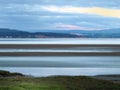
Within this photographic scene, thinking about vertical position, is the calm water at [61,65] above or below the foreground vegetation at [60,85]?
above

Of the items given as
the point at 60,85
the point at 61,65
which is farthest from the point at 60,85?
the point at 61,65

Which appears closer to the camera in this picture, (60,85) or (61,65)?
(60,85)

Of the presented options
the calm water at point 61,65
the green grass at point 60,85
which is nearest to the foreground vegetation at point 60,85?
the green grass at point 60,85

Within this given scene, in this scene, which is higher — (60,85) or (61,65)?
(61,65)

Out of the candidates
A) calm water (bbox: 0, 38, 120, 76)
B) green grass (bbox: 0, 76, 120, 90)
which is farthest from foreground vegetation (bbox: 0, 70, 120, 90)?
calm water (bbox: 0, 38, 120, 76)

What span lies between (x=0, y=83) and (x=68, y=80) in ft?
9.68

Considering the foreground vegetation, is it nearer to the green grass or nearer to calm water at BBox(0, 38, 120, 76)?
the green grass

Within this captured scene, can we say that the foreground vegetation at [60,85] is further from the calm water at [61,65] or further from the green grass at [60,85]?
the calm water at [61,65]

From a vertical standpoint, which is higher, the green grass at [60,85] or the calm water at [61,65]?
the calm water at [61,65]

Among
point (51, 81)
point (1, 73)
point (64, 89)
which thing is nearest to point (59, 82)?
point (51, 81)

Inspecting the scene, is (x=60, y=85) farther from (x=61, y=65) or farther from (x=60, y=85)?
(x=61, y=65)

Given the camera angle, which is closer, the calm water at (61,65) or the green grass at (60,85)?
the green grass at (60,85)

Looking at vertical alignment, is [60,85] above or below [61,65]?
below

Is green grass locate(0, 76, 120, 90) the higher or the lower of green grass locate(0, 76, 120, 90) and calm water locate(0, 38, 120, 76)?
the lower
